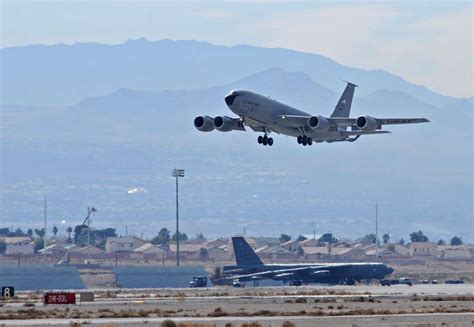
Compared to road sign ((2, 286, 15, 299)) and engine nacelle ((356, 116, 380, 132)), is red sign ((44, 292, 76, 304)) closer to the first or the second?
road sign ((2, 286, 15, 299))

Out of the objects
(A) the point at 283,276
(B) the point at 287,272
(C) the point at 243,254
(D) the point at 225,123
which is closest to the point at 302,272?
(B) the point at 287,272

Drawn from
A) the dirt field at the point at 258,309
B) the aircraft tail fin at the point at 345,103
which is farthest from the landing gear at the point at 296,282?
the aircraft tail fin at the point at 345,103

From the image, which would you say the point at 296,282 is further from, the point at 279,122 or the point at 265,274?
the point at 279,122

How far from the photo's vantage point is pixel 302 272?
154 meters

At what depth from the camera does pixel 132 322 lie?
248 feet

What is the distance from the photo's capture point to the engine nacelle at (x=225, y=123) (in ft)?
324

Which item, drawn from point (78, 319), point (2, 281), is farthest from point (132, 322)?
point (2, 281)

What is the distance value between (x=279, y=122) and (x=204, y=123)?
5.34 meters

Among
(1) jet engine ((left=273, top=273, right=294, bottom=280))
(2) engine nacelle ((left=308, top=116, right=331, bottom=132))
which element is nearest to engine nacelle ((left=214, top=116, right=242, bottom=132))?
(2) engine nacelle ((left=308, top=116, right=331, bottom=132))

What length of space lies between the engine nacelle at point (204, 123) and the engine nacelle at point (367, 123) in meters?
10.1

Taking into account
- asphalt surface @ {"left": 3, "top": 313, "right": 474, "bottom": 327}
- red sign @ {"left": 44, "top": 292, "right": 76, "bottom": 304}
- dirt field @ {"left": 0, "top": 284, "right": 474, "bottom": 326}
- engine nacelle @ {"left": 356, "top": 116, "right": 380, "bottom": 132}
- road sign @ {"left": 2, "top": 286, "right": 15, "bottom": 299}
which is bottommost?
asphalt surface @ {"left": 3, "top": 313, "right": 474, "bottom": 327}

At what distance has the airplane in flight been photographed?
96.5 meters

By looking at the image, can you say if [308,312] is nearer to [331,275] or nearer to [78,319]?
[78,319]

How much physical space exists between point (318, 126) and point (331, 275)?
55.5 m
